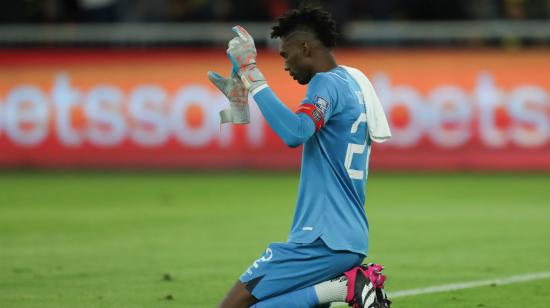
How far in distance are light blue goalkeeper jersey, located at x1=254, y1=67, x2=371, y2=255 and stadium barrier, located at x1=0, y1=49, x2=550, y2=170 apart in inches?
525

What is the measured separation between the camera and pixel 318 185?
273 inches

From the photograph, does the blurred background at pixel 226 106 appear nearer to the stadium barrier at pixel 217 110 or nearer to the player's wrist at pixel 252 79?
the stadium barrier at pixel 217 110

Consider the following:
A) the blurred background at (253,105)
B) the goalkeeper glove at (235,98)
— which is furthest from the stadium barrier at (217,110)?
the goalkeeper glove at (235,98)

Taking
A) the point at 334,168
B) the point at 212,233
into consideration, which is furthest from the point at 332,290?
the point at 212,233

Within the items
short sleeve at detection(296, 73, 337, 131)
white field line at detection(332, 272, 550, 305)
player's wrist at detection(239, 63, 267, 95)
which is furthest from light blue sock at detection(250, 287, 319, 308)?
white field line at detection(332, 272, 550, 305)

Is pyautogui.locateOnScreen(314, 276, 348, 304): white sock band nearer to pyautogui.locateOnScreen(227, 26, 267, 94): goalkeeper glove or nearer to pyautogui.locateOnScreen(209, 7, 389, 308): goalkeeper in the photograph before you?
pyautogui.locateOnScreen(209, 7, 389, 308): goalkeeper

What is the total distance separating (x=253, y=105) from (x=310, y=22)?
13.0 m

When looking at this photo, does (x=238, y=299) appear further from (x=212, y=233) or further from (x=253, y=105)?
(x=253, y=105)

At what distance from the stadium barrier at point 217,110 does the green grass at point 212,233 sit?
1.66ft

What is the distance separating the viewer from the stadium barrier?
67.8ft

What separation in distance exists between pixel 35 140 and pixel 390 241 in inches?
408

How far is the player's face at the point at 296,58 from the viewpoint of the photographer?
6980 mm

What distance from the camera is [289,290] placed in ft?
22.7

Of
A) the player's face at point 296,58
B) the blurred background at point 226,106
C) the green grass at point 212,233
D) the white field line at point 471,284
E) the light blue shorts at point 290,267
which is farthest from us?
the blurred background at point 226,106
